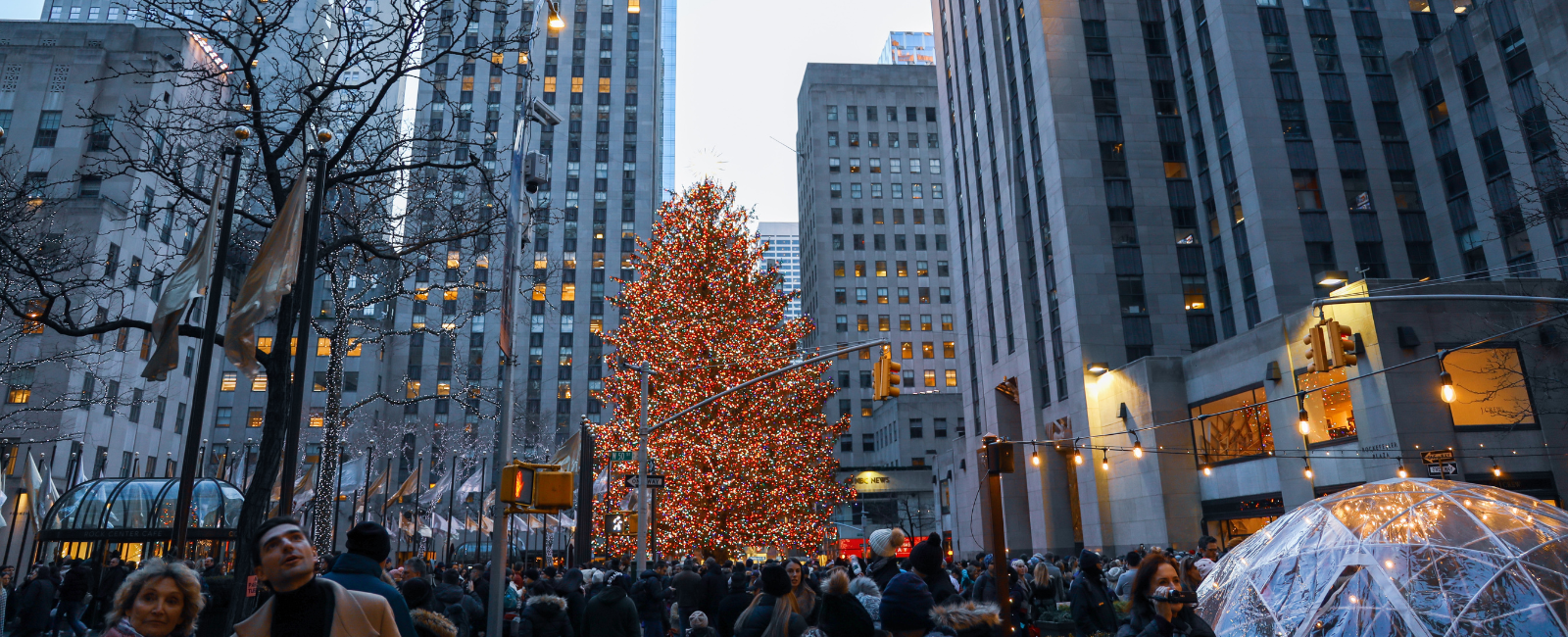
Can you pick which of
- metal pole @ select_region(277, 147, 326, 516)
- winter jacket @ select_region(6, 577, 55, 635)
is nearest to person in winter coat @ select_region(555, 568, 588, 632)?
metal pole @ select_region(277, 147, 326, 516)

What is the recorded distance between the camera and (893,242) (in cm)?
10625

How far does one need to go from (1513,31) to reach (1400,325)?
19359 millimetres

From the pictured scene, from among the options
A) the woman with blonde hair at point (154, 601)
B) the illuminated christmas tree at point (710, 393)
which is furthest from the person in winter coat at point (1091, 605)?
the illuminated christmas tree at point (710, 393)

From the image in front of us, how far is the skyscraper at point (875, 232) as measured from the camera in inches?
4033

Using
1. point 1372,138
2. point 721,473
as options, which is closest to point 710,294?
point 721,473

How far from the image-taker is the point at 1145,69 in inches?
2035

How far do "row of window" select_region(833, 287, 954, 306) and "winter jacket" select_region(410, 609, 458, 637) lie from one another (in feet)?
317

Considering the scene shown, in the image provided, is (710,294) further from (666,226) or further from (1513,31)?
(1513,31)

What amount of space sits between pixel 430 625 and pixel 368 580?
9.07 ft

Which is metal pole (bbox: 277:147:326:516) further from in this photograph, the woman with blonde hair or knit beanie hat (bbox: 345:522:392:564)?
knit beanie hat (bbox: 345:522:392:564)

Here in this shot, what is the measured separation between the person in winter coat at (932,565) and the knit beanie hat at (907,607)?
1915 millimetres

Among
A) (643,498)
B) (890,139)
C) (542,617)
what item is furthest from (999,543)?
(890,139)

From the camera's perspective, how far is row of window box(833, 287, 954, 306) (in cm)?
10419

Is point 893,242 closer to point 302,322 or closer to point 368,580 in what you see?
point 302,322
